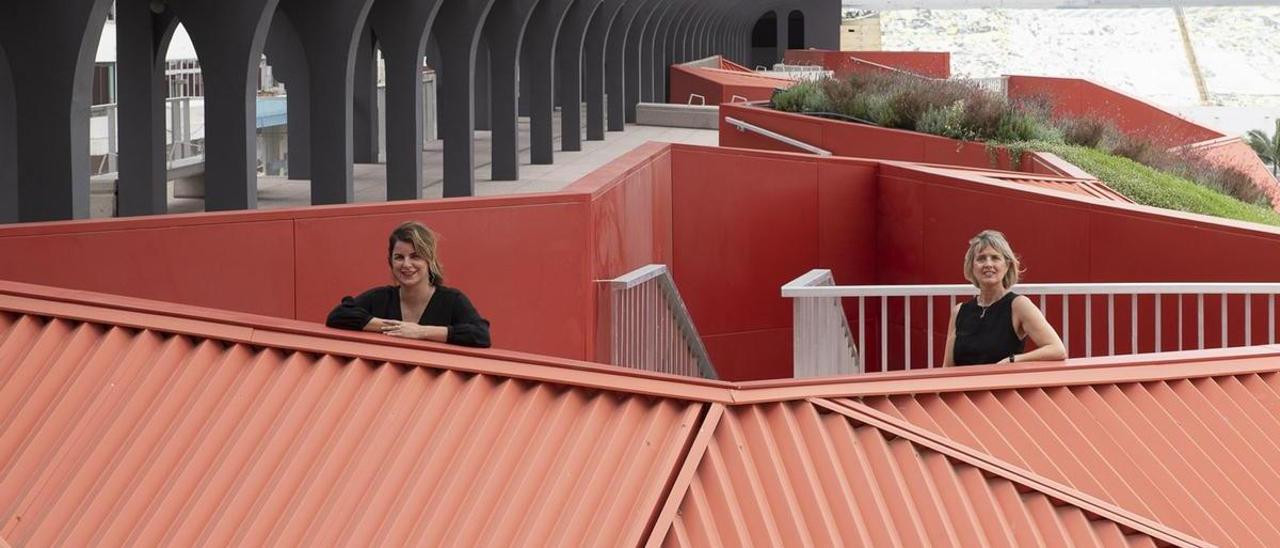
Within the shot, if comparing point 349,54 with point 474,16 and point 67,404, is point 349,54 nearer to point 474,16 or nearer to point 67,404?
point 474,16

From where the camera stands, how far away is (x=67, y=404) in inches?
221

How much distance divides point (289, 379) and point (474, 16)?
1526 cm

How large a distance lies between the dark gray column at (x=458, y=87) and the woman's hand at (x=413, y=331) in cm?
1371

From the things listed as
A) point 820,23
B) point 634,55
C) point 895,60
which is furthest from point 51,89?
point 820,23

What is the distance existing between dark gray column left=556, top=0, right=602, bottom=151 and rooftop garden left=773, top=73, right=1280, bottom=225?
491 centimetres

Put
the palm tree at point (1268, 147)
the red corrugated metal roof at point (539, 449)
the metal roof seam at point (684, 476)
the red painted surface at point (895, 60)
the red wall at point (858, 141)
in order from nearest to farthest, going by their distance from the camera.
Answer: the metal roof seam at point (684, 476), the red corrugated metal roof at point (539, 449), the red wall at point (858, 141), the palm tree at point (1268, 147), the red painted surface at point (895, 60)

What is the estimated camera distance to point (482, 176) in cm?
2353

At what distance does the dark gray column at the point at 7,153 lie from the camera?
14.0 metres

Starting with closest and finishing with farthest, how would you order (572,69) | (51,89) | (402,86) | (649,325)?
(51,89) < (649,325) < (402,86) < (572,69)

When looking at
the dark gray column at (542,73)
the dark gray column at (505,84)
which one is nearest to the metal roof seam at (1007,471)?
the dark gray column at (505,84)

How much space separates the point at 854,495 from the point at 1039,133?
15572 mm

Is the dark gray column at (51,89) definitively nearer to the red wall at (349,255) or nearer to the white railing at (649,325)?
the red wall at (349,255)

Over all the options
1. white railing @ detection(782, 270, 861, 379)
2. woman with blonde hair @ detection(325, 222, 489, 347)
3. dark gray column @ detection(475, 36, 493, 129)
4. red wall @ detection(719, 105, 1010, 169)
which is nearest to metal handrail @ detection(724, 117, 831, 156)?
red wall @ detection(719, 105, 1010, 169)

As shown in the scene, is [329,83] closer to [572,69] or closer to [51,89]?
[51,89]
